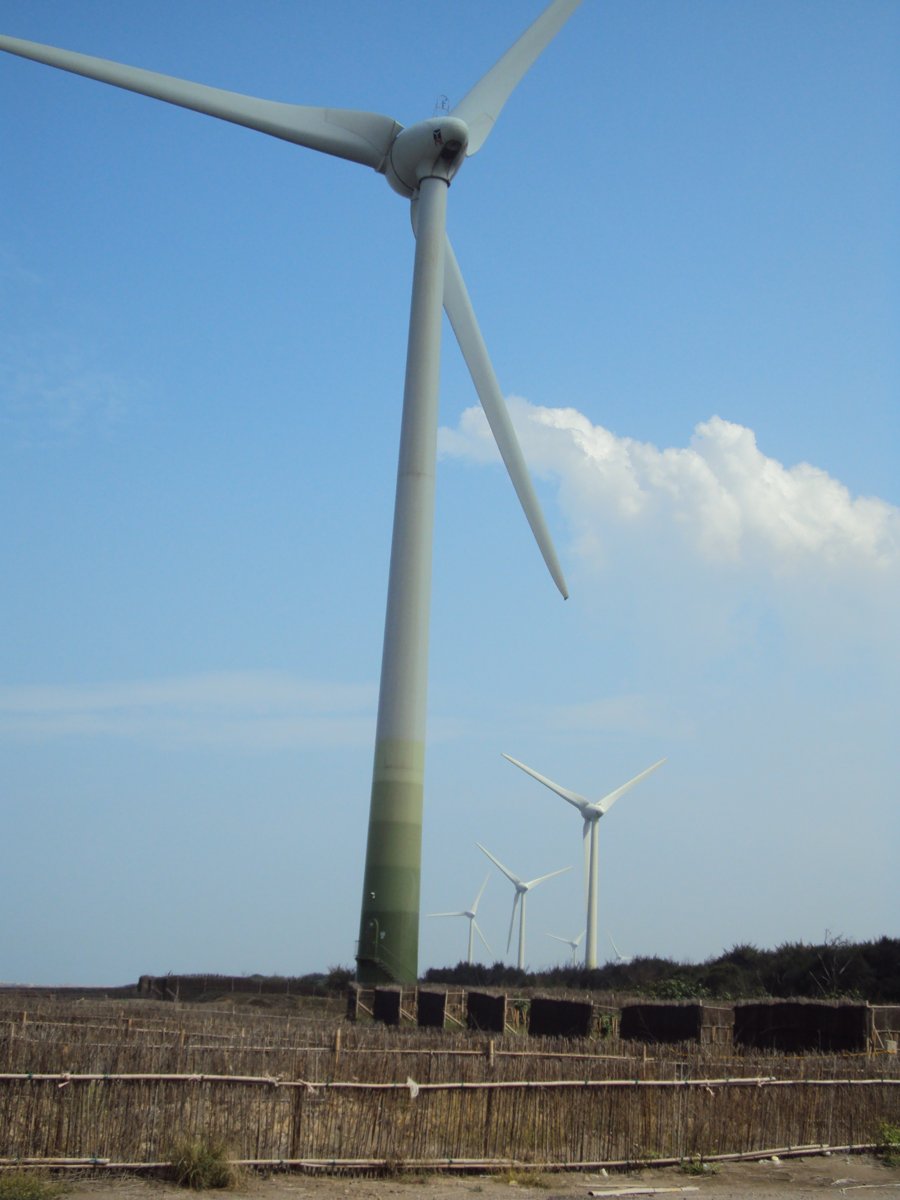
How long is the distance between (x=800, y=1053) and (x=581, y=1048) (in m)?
6.05

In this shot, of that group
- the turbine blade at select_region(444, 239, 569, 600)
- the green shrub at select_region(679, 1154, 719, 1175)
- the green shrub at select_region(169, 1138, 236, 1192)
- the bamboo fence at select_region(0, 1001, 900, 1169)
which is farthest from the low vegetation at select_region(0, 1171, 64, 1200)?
the turbine blade at select_region(444, 239, 569, 600)

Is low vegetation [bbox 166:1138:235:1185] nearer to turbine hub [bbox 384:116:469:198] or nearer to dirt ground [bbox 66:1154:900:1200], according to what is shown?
dirt ground [bbox 66:1154:900:1200]

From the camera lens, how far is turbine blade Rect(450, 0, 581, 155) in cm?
4644

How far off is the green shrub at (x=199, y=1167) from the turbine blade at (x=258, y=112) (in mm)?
32922

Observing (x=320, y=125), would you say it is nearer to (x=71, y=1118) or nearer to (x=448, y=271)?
(x=448, y=271)

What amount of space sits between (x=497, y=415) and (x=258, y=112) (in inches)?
513

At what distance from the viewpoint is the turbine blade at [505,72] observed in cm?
4644

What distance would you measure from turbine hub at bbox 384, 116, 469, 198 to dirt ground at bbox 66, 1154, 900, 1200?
3546 cm

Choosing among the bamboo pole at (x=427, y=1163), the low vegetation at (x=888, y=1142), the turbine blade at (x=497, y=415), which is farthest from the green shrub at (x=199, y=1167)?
the turbine blade at (x=497, y=415)

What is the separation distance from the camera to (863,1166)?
18.9m

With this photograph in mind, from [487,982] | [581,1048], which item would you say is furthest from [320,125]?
[487,982]

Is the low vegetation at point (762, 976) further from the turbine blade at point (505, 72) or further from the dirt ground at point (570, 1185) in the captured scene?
the turbine blade at point (505, 72)

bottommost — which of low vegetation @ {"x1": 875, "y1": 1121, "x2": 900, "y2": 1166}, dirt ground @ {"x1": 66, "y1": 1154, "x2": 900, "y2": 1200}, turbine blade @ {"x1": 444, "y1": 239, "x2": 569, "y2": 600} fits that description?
dirt ground @ {"x1": 66, "y1": 1154, "x2": 900, "y2": 1200}

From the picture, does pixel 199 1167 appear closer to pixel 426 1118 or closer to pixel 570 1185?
pixel 426 1118
